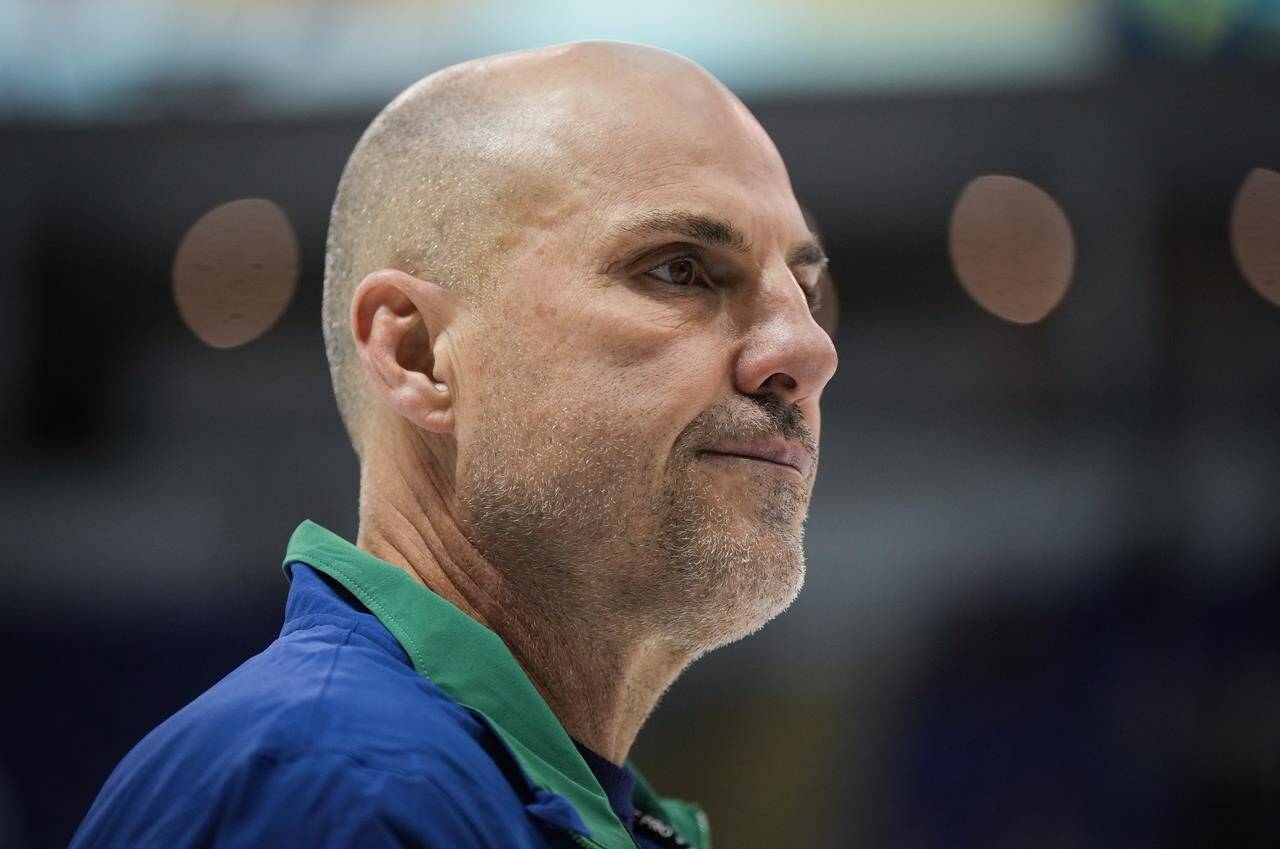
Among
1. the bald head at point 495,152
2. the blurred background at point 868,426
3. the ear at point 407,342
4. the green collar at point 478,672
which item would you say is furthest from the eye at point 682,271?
the blurred background at point 868,426

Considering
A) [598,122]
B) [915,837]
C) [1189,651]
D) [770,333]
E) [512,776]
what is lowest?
[915,837]

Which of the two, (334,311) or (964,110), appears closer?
(334,311)

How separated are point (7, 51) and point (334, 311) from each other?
2.22 meters

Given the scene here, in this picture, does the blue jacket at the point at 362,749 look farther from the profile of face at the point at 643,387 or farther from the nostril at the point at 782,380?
the nostril at the point at 782,380

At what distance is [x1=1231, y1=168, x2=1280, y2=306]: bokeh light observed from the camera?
10.3 ft

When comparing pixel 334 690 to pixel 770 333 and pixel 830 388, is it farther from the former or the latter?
pixel 830 388

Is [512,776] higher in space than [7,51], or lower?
lower

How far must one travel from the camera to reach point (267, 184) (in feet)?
11.6

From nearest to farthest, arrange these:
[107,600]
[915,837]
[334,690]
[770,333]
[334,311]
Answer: [334,690] < [770,333] < [334,311] < [915,837] < [107,600]

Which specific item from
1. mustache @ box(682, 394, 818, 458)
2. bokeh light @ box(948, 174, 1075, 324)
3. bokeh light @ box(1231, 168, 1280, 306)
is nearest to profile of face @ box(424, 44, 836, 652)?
mustache @ box(682, 394, 818, 458)

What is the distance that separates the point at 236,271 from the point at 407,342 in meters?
2.44

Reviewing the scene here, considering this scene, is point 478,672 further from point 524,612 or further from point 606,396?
point 606,396

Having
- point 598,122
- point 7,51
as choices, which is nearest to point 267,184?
point 7,51

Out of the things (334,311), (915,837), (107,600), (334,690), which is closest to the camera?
(334,690)
